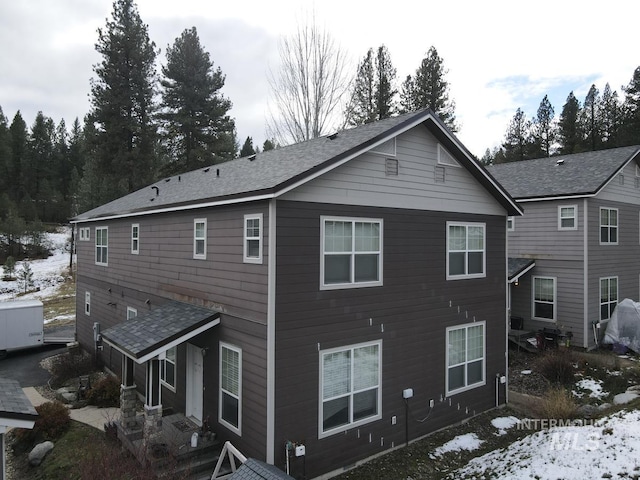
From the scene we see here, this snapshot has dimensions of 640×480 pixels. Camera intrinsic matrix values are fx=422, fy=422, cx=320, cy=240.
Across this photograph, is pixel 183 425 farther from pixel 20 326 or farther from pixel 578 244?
pixel 578 244

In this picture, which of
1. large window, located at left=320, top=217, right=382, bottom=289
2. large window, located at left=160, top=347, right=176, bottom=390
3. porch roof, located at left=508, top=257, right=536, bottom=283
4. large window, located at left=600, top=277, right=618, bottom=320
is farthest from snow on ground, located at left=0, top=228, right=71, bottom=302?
large window, located at left=600, top=277, right=618, bottom=320

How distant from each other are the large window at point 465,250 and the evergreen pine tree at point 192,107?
26.6 m

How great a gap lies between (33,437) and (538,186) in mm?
21297

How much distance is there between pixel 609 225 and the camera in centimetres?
1923

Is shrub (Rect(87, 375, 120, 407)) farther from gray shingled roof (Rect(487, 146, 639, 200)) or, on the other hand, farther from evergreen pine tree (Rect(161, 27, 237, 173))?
evergreen pine tree (Rect(161, 27, 237, 173))

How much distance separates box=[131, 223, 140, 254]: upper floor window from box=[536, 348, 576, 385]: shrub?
14916mm

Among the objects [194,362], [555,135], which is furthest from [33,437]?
[555,135]

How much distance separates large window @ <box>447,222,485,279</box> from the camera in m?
12.0

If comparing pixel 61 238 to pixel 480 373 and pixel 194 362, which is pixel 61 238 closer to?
pixel 194 362

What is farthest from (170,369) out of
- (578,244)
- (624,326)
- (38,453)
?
(624,326)

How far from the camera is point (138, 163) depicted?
30.5 metres

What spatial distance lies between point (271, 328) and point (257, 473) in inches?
100

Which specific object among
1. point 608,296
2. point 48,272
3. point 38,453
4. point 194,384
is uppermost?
point 608,296

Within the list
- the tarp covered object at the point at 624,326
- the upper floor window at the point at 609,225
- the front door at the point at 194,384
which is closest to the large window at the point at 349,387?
the front door at the point at 194,384
